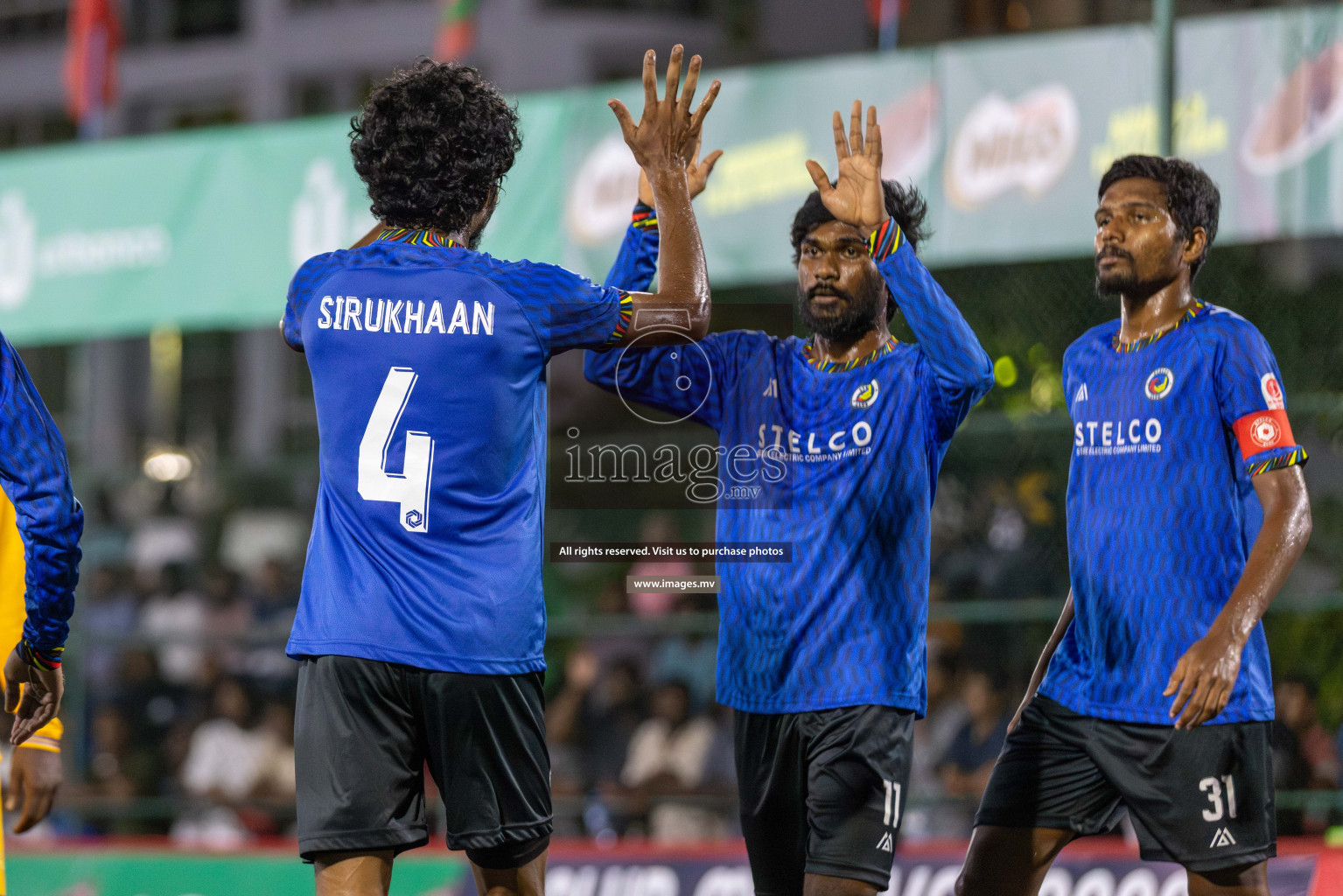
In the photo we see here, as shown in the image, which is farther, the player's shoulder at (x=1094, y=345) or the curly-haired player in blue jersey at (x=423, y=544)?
the player's shoulder at (x=1094, y=345)

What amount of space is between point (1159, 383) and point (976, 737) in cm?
386

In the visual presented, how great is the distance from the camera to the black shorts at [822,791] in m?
4.01

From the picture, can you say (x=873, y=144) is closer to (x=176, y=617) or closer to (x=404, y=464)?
(x=404, y=464)

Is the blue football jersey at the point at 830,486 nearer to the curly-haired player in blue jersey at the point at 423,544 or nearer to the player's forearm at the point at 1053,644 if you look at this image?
the player's forearm at the point at 1053,644

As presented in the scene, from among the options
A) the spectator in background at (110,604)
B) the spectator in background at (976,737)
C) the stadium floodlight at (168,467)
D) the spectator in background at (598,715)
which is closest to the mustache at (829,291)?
the spectator in background at (976,737)

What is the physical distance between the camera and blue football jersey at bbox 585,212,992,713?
4.13 metres

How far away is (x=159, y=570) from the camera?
11.5 metres

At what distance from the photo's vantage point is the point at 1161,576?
4117 mm

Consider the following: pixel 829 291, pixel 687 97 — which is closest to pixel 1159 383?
pixel 829 291

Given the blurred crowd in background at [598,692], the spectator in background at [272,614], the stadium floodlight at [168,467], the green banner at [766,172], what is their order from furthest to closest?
the stadium floodlight at [168,467] → the spectator in background at [272,614] → the blurred crowd in background at [598,692] → the green banner at [766,172]

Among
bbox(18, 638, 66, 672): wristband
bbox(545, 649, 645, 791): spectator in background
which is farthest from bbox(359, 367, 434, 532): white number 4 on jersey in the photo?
bbox(545, 649, 645, 791): spectator in background

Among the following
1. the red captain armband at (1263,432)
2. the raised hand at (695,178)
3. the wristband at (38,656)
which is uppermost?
the raised hand at (695,178)

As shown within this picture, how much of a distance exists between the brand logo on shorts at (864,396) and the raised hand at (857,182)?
42 centimetres

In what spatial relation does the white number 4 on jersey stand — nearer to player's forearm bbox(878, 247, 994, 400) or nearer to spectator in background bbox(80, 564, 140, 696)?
player's forearm bbox(878, 247, 994, 400)
